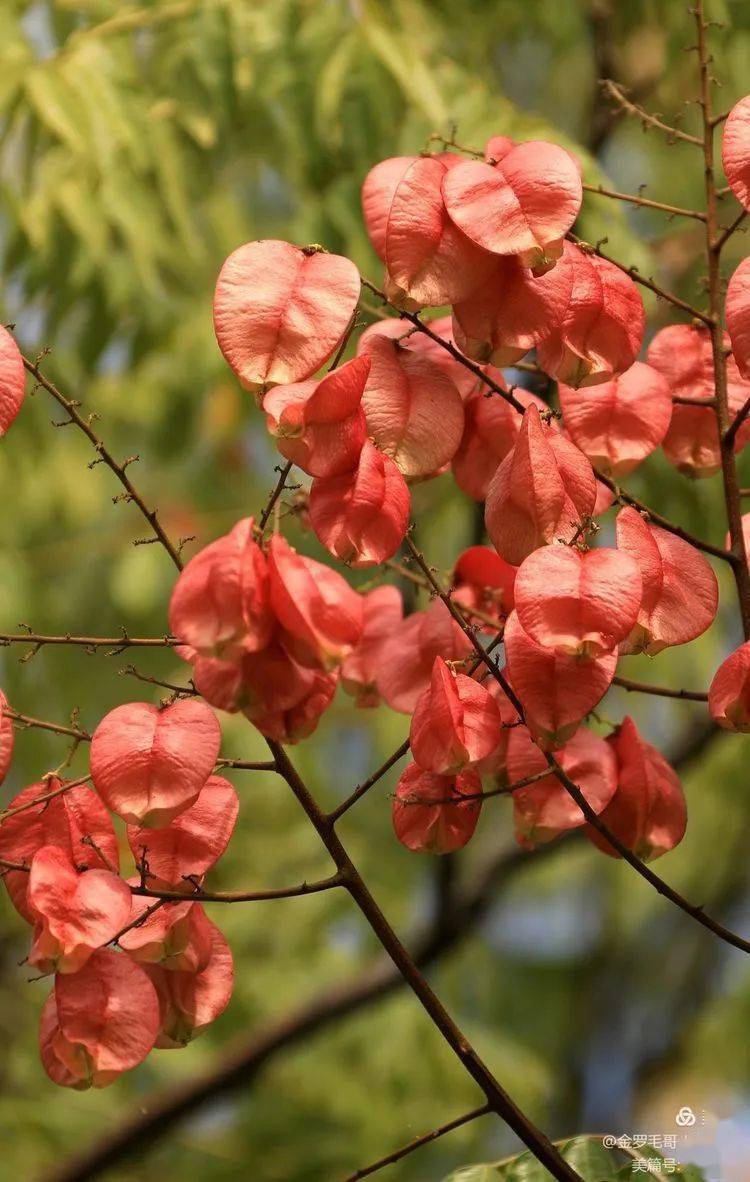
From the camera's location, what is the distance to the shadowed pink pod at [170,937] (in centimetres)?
90

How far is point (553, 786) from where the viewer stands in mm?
1014

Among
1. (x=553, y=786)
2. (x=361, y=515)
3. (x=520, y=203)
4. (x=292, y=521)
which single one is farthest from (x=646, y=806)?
(x=292, y=521)

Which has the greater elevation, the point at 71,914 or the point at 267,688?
the point at 267,688

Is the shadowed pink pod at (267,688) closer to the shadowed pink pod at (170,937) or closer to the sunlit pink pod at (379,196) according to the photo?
the shadowed pink pod at (170,937)

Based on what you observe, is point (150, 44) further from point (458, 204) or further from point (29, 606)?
point (458, 204)

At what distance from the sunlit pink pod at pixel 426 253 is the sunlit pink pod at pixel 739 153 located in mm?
165

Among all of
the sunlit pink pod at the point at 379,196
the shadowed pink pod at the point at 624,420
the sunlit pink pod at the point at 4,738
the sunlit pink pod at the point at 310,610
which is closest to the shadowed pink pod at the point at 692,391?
the shadowed pink pod at the point at 624,420

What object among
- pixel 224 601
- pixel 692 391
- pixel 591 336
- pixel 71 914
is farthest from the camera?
pixel 692 391

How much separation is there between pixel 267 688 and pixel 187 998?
25 cm

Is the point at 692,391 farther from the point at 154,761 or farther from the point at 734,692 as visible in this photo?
the point at 154,761

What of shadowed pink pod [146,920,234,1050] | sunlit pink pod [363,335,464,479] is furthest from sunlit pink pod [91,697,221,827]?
sunlit pink pod [363,335,464,479]

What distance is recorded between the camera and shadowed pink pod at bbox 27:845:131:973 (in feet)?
2.79

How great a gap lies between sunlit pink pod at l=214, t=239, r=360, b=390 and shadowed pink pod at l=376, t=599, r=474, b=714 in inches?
10.5

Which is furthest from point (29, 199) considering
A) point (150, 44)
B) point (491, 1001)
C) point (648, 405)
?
point (491, 1001)
